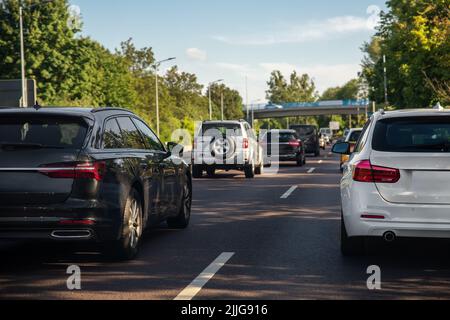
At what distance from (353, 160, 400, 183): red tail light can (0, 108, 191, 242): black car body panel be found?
2.37 metres

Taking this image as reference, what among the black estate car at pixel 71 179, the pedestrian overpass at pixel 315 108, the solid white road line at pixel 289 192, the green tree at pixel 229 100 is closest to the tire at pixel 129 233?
the black estate car at pixel 71 179

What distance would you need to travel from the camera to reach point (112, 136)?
Result: 26.2 ft

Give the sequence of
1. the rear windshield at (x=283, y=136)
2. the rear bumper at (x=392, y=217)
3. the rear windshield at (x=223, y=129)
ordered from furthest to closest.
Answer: the rear windshield at (x=283, y=136) < the rear windshield at (x=223, y=129) < the rear bumper at (x=392, y=217)

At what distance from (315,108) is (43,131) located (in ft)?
358

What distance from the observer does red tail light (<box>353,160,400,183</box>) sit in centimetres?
710

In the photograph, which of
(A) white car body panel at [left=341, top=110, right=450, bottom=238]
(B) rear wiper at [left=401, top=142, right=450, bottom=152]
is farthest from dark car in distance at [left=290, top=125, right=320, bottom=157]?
(A) white car body panel at [left=341, top=110, right=450, bottom=238]

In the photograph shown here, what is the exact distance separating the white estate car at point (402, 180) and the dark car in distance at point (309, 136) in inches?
1303

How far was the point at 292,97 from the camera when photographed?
192000 mm

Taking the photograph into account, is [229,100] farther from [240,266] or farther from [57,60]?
[240,266]

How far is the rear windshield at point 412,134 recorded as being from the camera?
23.8ft

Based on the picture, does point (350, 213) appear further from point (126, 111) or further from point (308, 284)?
point (126, 111)

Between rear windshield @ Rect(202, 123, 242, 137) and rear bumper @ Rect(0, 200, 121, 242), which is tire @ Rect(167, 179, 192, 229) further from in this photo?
rear windshield @ Rect(202, 123, 242, 137)

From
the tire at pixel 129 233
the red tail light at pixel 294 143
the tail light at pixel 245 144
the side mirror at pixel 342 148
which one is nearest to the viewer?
the tire at pixel 129 233

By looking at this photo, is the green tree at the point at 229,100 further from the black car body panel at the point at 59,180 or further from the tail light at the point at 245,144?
the black car body panel at the point at 59,180
